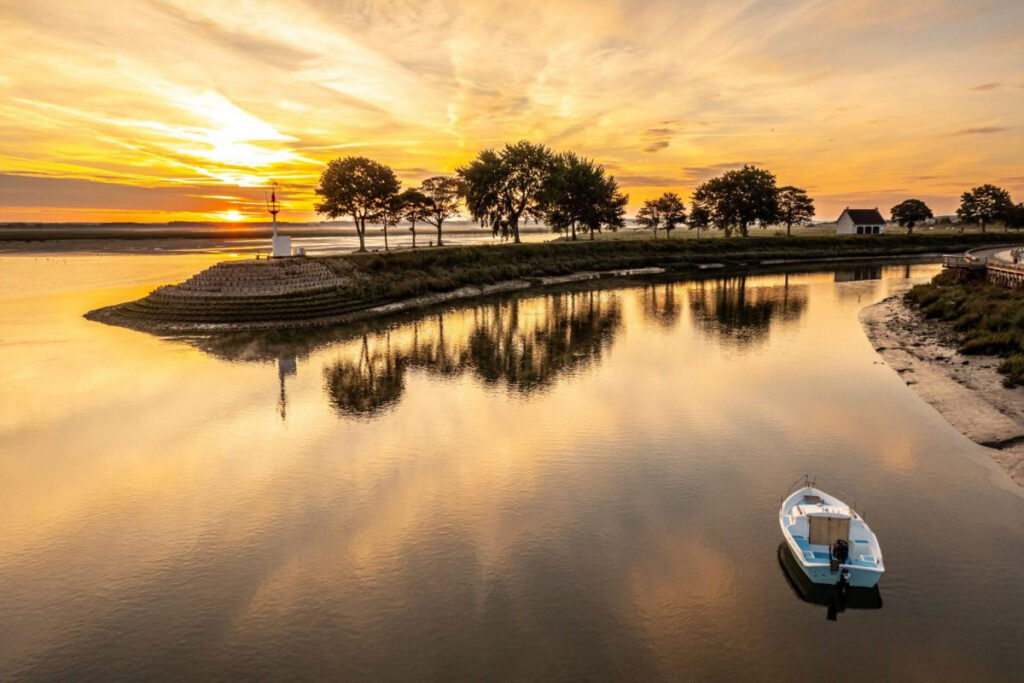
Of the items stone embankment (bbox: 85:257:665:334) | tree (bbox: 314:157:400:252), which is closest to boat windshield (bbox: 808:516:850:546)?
stone embankment (bbox: 85:257:665:334)

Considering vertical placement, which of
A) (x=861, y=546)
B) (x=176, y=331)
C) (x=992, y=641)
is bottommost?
(x=992, y=641)

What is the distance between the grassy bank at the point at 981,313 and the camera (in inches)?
1672

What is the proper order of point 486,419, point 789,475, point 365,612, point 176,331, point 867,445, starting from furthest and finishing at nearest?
1. point 176,331
2. point 486,419
3. point 867,445
4. point 789,475
5. point 365,612

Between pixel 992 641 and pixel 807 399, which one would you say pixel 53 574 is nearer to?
pixel 992 641

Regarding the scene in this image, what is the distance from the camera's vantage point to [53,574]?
19891mm

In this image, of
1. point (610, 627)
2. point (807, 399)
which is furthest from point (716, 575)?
point (807, 399)

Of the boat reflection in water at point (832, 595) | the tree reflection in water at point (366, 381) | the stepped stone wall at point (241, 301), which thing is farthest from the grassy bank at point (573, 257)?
the boat reflection in water at point (832, 595)

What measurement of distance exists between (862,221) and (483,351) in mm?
175748

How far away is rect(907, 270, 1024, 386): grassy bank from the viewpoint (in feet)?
139

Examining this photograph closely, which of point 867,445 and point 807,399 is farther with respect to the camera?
point 807,399

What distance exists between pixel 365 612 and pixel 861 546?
16.0 m

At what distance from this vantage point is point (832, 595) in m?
18.7

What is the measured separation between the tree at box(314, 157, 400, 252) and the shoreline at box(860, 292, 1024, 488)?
7564 centimetres

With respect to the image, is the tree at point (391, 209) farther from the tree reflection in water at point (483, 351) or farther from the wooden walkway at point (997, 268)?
the wooden walkway at point (997, 268)
